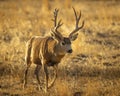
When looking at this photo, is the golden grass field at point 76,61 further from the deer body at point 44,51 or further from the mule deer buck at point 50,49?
the deer body at point 44,51

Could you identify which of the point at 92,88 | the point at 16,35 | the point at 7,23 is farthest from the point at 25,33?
the point at 92,88

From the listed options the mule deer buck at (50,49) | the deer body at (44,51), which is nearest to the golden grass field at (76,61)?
the mule deer buck at (50,49)

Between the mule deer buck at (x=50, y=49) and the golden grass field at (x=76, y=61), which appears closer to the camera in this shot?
the mule deer buck at (x=50, y=49)

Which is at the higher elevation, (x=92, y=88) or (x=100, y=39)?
(x=100, y=39)

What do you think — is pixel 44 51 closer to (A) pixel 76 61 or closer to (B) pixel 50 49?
(B) pixel 50 49

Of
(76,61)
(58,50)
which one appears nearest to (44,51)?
(58,50)

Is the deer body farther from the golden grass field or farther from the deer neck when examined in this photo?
the golden grass field

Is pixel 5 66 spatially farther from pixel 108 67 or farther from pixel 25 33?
pixel 25 33

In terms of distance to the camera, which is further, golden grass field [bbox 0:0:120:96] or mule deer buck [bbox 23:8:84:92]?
golden grass field [bbox 0:0:120:96]

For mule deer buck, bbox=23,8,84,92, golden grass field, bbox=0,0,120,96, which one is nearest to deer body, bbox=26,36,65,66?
mule deer buck, bbox=23,8,84,92

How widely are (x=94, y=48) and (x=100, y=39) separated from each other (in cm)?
139

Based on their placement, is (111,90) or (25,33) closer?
(111,90)

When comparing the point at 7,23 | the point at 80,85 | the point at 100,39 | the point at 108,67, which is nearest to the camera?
the point at 80,85

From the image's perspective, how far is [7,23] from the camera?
17016mm
